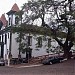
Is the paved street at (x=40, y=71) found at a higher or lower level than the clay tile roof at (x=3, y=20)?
lower

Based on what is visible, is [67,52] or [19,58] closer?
[67,52]

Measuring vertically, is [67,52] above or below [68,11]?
below

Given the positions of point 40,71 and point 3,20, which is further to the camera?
point 3,20

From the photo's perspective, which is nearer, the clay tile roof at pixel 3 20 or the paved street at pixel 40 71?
the paved street at pixel 40 71

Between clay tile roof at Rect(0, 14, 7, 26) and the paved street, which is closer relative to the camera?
the paved street

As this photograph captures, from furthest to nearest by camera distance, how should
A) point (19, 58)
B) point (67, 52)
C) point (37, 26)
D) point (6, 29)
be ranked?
point (6, 29)
point (19, 58)
point (67, 52)
point (37, 26)

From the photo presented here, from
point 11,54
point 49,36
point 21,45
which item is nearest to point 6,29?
point 11,54

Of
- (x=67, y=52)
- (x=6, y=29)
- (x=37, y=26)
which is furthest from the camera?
(x=6, y=29)

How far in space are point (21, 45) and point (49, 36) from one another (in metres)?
6.53

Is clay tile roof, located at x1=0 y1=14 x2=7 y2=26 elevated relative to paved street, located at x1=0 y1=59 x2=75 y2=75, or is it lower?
elevated

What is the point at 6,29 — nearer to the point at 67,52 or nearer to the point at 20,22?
the point at 20,22

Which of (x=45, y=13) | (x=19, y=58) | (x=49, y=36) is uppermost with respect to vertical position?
(x=45, y=13)

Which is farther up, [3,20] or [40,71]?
[3,20]

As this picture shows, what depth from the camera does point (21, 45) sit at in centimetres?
5662
